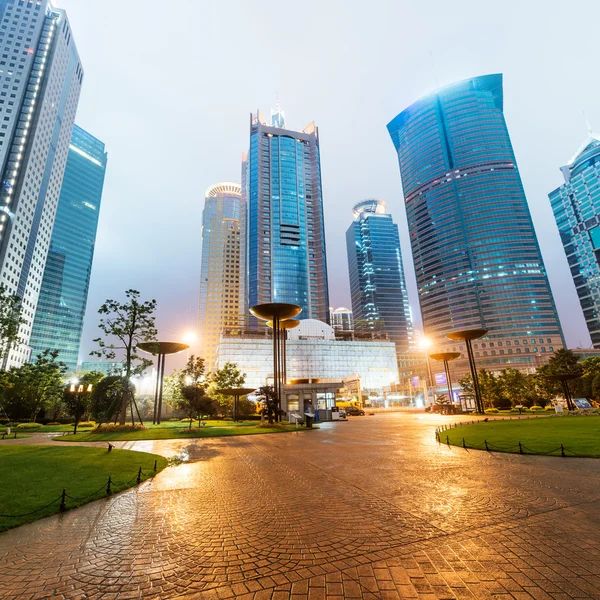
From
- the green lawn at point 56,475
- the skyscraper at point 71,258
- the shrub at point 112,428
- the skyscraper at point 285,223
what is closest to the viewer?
the green lawn at point 56,475

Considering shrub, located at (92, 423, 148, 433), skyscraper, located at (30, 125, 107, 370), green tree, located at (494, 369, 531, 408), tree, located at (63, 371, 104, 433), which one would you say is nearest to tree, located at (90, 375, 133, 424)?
tree, located at (63, 371, 104, 433)

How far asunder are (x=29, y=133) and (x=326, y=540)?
14103 centimetres

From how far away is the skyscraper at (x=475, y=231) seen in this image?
14275cm

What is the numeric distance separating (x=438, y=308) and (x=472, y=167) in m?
75.1

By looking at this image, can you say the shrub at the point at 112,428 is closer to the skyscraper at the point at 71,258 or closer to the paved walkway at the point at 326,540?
the paved walkway at the point at 326,540

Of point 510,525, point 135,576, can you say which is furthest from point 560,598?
point 135,576

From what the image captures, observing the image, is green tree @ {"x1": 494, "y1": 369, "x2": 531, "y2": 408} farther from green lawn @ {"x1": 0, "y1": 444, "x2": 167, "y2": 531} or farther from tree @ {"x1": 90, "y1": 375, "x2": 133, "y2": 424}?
green lawn @ {"x1": 0, "y1": 444, "x2": 167, "y2": 531}

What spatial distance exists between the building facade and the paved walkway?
103484mm

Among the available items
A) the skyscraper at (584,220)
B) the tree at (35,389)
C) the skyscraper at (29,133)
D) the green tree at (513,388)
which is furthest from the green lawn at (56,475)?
the skyscraper at (584,220)

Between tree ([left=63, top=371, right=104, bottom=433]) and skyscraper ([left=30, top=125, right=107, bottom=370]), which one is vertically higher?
skyscraper ([left=30, top=125, right=107, bottom=370])

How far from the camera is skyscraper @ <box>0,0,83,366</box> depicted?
96625 mm

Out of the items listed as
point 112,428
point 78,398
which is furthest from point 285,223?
point 112,428

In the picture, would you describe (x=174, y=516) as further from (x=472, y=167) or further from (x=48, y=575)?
(x=472, y=167)

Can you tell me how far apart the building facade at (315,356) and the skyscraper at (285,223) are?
2875 centimetres
